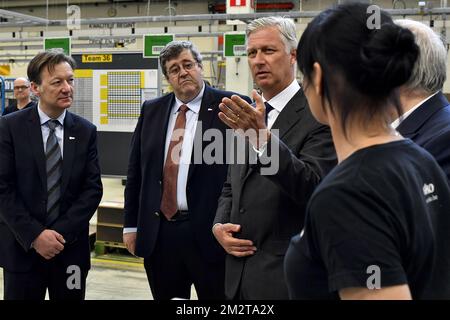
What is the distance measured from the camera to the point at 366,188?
30.9 inches

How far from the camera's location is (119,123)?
448 centimetres

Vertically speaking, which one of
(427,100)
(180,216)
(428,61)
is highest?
(428,61)

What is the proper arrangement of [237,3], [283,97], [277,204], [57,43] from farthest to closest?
1. [237,3]
2. [57,43]
3. [283,97]
4. [277,204]

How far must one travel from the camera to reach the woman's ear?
878 mm

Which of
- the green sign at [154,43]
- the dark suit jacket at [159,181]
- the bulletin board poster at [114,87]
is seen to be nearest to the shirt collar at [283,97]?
the dark suit jacket at [159,181]

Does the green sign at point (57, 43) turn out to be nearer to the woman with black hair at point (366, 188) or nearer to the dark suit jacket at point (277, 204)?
the dark suit jacket at point (277, 204)

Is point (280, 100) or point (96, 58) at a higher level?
point (96, 58)

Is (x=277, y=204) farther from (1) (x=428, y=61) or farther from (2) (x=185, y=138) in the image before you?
(2) (x=185, y=138)

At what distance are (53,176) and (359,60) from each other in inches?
67.9

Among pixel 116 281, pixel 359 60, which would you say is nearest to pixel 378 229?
pixel 359 60

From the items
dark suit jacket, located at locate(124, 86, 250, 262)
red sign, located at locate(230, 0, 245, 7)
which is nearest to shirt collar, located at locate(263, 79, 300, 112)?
dark suit jacket, located at locate(124, 86, 250, 262)

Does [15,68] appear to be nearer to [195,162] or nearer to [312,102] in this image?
[195,162]

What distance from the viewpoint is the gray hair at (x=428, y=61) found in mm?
1421
